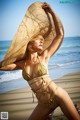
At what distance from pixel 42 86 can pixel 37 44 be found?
1.02ft

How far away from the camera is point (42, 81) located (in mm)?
1888

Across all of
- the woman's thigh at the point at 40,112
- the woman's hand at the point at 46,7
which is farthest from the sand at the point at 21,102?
the woman's hand at the point at 46,7

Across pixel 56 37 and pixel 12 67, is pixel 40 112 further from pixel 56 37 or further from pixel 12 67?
pixel 56 37

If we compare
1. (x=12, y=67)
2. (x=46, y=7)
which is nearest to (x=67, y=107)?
(x=12, y=67)

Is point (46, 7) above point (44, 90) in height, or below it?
above

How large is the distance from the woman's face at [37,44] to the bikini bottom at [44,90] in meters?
0.21

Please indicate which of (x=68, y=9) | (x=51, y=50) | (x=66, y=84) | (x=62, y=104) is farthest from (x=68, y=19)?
(x=62, y=104)

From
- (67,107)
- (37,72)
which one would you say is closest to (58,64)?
(37,72)

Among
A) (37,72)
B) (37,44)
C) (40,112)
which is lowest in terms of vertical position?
(40,112)

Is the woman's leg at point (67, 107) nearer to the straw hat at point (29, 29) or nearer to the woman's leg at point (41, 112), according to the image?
the woman's leg at point (41, 112)

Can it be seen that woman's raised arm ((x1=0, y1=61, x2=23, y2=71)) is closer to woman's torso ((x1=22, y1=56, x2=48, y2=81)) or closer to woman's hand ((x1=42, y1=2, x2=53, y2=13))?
woman's torso ((x1=22, y1=56, x2=48, y2=81))

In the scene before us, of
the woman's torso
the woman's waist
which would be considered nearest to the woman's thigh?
the woman's waist

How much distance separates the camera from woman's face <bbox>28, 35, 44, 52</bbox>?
1910 millimetres

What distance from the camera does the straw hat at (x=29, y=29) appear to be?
188 centimetres
